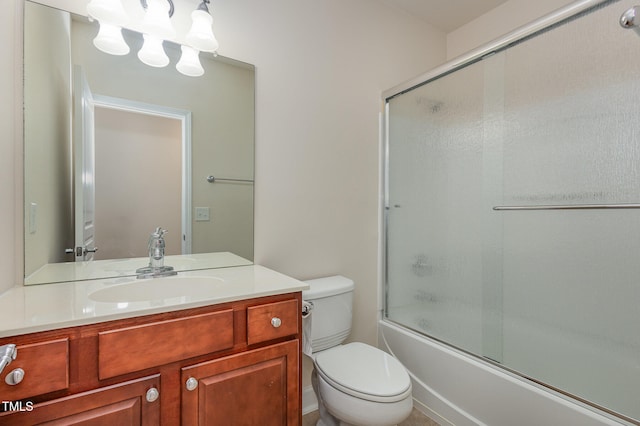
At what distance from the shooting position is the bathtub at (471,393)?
127cm

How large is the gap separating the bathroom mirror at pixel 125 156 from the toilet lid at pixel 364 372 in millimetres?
633

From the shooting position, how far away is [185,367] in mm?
949

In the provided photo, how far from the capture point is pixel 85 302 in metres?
0.95

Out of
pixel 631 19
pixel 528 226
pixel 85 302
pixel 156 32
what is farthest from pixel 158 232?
pixel 631 19

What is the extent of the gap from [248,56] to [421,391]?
80.5 inches

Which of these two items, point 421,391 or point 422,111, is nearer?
point 421,391

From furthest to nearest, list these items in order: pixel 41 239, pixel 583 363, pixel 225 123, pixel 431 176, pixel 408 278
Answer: pixel 408 278 → pixel 431 176 → pixel 225 123 → pixel 583 363 → pixel 41 239

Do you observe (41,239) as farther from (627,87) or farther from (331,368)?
(627,87)

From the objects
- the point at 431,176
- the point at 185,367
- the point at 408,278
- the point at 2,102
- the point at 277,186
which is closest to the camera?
the point at 185,367

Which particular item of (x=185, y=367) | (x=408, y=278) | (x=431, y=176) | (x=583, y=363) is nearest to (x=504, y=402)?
(x=583, y=363)

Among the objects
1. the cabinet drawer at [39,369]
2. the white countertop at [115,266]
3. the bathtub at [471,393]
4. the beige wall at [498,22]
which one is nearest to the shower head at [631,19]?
the beige wall at [498,22]

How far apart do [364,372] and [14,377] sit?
1161 mm

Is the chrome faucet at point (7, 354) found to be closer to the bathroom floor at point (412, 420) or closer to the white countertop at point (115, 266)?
the white countertop at point (115, 266)

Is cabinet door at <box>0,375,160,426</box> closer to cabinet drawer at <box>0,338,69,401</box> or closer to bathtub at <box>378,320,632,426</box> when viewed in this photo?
cabinet drawer at <box>0,338,69,401</box>
